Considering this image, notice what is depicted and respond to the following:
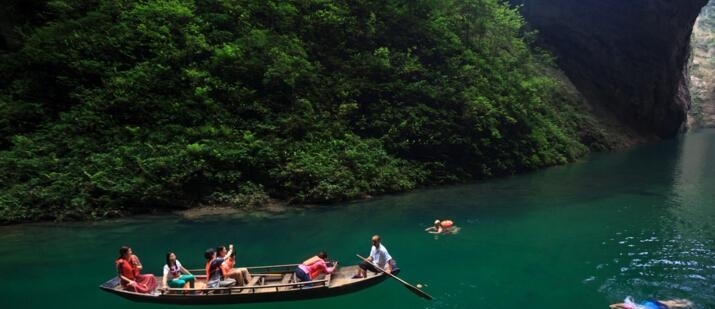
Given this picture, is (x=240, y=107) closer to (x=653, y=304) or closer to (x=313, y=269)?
(x=313, y=269)

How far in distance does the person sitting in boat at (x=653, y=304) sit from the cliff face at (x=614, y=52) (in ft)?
166

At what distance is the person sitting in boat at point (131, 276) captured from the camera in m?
14.1

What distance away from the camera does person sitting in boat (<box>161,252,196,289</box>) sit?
14.4 metres

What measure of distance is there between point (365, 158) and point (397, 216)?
20.4 feet

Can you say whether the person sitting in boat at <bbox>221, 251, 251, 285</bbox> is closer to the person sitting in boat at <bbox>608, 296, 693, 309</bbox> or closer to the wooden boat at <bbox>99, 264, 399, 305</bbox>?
the wooden boat at <bbox>99, 264, 399, 305</bbox>

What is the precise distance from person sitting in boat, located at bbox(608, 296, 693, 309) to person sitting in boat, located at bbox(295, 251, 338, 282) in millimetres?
7840

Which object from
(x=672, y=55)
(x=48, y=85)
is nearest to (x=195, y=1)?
(x=48, y=85)

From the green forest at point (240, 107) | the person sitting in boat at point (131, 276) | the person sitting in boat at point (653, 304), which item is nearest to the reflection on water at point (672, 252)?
the person sitting in boat at point (653, 304)

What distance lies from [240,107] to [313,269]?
16469mm

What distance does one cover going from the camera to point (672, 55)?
59969 mm

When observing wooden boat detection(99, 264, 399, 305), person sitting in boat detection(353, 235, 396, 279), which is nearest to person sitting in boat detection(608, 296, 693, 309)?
person sitting in boat detection(353, 235, 396, 279)

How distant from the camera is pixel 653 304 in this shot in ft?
42.2

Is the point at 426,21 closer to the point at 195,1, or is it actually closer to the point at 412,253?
the point at 195,1

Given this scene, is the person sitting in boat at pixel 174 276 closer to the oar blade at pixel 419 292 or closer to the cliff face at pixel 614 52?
the oar blade at pixel 419 292
